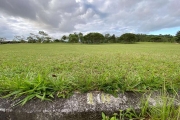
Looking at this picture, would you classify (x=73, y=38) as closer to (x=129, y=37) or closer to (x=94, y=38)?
(x=94, y=38)

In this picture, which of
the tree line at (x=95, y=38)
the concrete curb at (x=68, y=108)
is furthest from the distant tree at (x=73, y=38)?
the concrete curb at (x=68, y=108)

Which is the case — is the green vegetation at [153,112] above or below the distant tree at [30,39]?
below

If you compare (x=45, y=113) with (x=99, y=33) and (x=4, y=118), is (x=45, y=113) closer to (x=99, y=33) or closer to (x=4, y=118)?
(x=4, y=118)

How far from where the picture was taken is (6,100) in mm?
943

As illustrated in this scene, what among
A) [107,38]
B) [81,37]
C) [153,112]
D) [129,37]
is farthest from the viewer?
[107,38]

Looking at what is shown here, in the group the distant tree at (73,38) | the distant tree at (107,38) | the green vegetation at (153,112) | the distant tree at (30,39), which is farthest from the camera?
the distant tree at (107,38)

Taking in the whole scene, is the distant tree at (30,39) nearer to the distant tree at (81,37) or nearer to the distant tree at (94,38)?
the distant tree at (81,37)

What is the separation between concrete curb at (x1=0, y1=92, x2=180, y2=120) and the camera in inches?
34.4

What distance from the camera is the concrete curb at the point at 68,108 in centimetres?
87

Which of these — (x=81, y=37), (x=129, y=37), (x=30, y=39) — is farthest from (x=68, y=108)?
(x=30, y=39)

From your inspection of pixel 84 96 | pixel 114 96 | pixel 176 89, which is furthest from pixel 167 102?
pixel 84 96

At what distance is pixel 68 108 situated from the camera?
889mm

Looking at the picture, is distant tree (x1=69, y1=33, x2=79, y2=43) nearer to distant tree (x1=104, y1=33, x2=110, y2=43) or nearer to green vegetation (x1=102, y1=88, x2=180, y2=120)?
distant tree (x1=104, y1=33, x2=110, y2=43)

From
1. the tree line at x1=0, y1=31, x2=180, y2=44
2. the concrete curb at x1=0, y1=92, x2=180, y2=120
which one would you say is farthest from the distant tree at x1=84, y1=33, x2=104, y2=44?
the concrete curb at x1=0, y1=92, x2=180, y2=120
